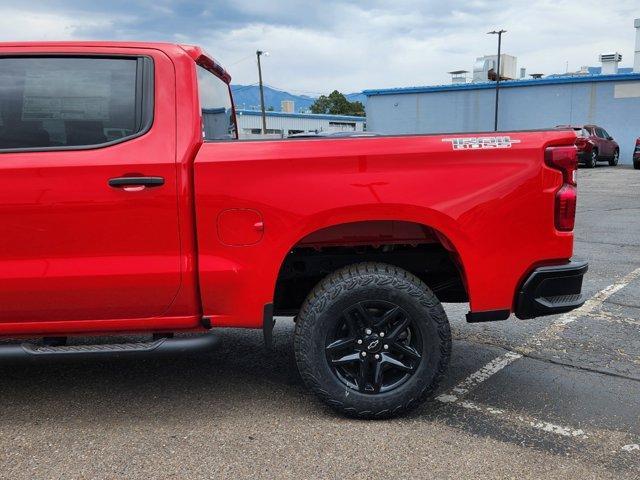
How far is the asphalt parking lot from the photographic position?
2.72 m

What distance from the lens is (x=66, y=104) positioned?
9.68 feet

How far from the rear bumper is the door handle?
1.90 meters

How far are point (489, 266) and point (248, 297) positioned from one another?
1231 millimetres

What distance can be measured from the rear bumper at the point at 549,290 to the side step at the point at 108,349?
→ 1597 mm

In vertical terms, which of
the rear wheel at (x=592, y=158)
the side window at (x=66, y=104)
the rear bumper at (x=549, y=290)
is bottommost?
the rear wheel at (x=592, y=158)

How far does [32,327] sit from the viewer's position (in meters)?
3.01

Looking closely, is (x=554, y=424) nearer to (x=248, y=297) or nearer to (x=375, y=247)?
(x=375, y=247)

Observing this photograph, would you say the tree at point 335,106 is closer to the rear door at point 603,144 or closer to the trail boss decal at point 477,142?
the rear door at point 603,144

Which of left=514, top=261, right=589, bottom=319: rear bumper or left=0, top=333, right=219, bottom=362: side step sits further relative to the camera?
left=514, top=261, right=589, bottom=319: rear bumper

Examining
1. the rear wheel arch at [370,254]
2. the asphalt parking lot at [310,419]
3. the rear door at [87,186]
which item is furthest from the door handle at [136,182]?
the asphalt parking lot at [310,419]

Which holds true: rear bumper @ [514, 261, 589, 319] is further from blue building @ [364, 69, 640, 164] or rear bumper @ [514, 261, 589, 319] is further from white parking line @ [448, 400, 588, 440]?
blue building @ [364, 69, 640, 164]

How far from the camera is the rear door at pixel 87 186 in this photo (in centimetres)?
284

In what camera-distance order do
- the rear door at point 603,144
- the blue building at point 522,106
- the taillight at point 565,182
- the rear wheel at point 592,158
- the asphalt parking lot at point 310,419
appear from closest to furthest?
the asphalt parking lot at point 310,419 → the taillight at point 565,182 → the rear wheel at point 592,158 → the rear door at point 603,144 → the blue building at point 522,106

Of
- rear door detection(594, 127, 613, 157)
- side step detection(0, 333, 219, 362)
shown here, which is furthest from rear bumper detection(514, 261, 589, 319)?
rear door detection(594, 127, 613, 157)
